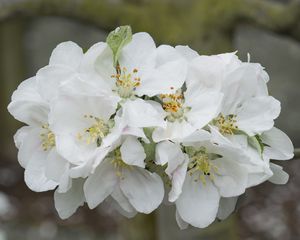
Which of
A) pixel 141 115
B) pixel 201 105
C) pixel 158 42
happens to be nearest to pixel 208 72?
pixel 201 105

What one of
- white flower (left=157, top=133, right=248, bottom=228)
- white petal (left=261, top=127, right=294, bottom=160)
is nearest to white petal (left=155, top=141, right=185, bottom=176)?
white flower (left=157, top=133, right=248, bottom=228)

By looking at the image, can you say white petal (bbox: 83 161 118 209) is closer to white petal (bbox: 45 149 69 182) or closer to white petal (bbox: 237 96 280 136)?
white petal (bbox: 45 149 69 182)

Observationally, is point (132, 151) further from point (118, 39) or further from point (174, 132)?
point (118, 39)

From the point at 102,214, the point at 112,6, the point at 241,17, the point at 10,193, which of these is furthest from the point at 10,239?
the point at 241,17

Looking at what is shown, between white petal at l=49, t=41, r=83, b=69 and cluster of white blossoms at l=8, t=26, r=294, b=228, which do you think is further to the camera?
white petal at l=49, t=41, r=83, b=69

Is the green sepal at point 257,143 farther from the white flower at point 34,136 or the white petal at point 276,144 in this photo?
the white flower at point 34,136

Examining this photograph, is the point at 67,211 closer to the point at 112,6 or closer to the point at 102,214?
the point at 112,6
